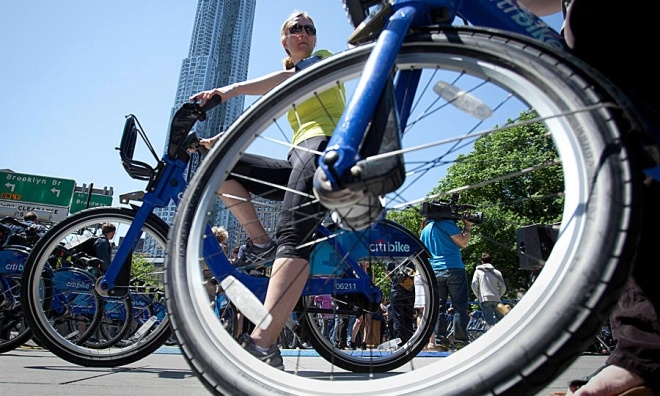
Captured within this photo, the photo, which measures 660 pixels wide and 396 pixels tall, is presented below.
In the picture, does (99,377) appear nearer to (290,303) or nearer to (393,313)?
→ (290,303)

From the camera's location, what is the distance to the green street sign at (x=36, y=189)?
73.6ft

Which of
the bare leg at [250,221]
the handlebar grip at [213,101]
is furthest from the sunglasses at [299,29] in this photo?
the bare leg at [250,221]

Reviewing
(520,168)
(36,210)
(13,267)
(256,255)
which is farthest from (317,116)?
(36,210)

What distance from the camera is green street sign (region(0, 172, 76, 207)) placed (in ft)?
73.6

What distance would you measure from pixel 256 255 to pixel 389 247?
0.88 meters

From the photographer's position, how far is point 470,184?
1.13 meters

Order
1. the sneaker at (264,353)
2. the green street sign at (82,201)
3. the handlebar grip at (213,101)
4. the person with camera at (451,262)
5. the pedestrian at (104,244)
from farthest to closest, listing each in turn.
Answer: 1. the green street sign at (82,201)
2. the person with camera at (451,262)
3. the pedestrian at (104,244)
4. the handlebar grip at (213,101)
5. the sneaker at (264,353)

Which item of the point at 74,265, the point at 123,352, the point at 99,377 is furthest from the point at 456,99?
the point at 74,265

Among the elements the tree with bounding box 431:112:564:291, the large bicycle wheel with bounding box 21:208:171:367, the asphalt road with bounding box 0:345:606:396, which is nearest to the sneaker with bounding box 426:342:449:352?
the tree with bounding box 431:112:564:291

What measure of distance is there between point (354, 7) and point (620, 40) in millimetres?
849

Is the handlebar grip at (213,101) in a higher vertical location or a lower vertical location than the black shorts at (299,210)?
higher

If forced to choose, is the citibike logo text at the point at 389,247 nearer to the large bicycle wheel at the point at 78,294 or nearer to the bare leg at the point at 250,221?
the bare leg at the point at 250,221

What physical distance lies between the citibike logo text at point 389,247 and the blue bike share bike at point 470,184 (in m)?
1.22

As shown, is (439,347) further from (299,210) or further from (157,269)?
(299,210)
